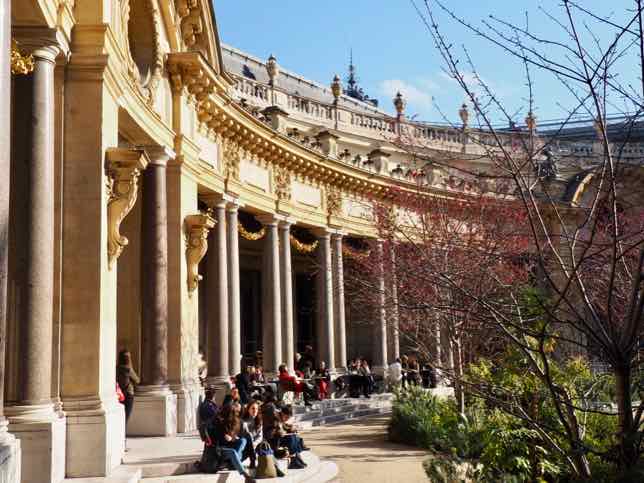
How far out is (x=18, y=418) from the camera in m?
10.2

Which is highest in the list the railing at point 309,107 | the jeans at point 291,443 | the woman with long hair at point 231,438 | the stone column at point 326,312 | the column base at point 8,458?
the railing at point 309,107

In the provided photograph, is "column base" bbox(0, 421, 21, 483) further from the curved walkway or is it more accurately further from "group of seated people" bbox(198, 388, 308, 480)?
the curved walkway

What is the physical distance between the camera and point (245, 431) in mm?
13922

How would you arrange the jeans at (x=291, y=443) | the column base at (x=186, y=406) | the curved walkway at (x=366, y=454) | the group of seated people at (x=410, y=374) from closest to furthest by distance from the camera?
the curved walkway at (x=366, y=454) → the jeans at (x=291, y=443) → the column base at (x=186, y=406) → the group of seated people at (x=410, y=374)

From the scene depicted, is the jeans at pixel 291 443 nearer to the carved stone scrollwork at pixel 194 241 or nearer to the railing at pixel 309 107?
the carved stone scrollwork at pixel 194 241

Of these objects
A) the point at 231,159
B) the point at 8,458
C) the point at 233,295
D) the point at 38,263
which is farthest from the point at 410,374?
the point at 8,458

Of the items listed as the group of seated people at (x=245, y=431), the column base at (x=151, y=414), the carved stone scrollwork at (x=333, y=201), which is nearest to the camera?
the group of seated people at (x=245, y=431)

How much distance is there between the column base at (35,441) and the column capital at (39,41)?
4963 millimetres

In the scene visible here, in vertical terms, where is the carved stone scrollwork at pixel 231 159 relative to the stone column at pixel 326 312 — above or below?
above

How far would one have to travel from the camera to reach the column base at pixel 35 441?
10.1 m

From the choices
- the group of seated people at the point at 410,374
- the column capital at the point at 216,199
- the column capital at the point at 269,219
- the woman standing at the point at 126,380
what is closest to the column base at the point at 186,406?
the woman standing at the point at 126,380

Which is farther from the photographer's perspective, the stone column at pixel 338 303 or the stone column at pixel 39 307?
the stone column at pixel 338 303

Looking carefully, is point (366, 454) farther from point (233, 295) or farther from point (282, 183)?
point (282, 183)

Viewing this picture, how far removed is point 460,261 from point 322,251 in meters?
12.2
